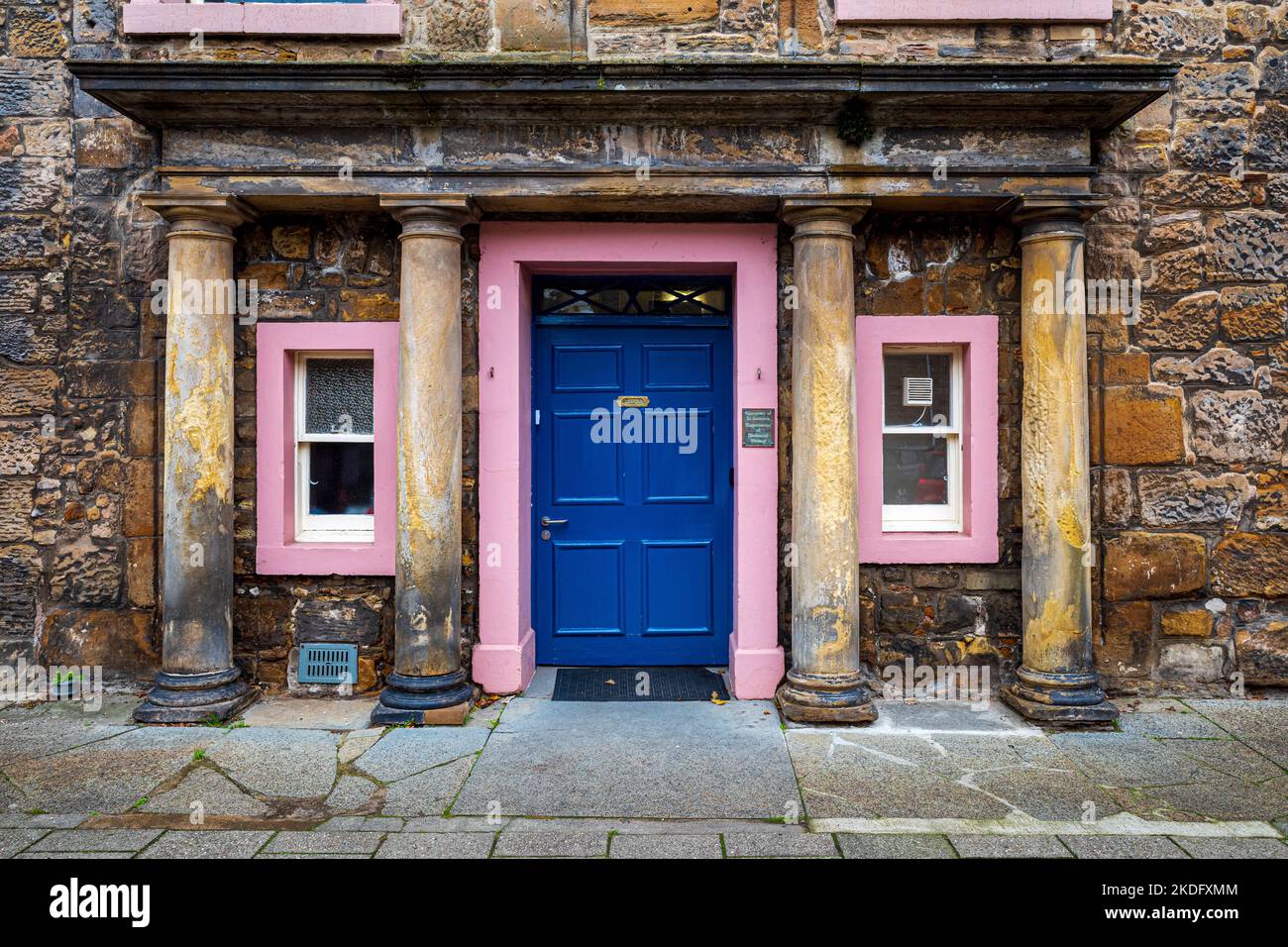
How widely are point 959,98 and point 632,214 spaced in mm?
2105

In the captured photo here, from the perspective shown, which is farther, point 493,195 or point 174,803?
point 493,195

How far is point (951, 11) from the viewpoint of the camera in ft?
16.8

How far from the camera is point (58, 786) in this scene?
4066 mm

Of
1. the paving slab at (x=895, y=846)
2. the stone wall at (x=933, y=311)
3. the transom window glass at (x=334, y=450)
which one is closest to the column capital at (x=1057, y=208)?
the stone wall at (x=933, y=311)

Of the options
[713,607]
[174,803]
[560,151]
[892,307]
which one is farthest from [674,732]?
[560,151]

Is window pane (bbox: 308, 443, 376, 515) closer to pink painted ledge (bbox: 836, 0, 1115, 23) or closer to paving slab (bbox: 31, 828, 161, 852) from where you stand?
paving slab (bbox: 31, 828, 161, 852)

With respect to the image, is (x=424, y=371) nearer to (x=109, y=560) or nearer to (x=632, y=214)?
(x=632, y=214)

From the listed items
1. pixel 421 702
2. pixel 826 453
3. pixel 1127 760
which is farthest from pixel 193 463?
pixel 1127 760

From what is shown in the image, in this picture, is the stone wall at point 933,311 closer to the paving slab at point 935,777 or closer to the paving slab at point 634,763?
the paving slab at point 935,777

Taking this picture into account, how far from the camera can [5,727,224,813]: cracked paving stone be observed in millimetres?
3939

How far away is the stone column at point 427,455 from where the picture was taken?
4984 mm

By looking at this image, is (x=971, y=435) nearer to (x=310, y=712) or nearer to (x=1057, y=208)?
(x=1057, y=208)

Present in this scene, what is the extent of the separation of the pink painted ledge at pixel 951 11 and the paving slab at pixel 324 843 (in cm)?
535

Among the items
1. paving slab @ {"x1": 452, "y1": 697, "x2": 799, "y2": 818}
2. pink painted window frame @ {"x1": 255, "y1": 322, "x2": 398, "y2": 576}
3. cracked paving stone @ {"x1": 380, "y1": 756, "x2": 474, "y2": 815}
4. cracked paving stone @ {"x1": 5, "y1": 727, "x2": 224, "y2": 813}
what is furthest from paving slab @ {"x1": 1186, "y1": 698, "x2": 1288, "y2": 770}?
cracked paving stone @ {"x1": 5, "y1": 727, "x2": 224, "y2": 813}
